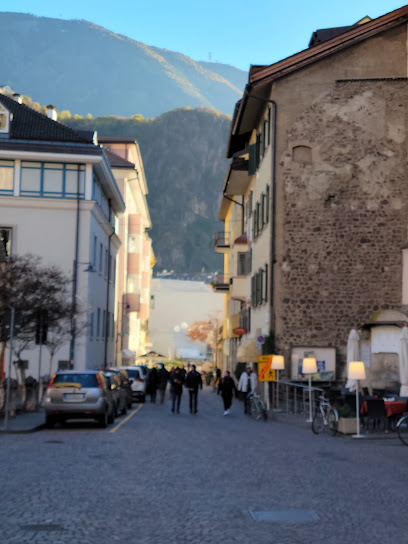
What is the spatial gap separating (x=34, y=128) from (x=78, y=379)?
26931 mm

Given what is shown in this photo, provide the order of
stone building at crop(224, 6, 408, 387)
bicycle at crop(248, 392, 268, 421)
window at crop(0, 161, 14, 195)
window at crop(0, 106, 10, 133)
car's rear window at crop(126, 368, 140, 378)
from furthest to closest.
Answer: window at crop(0, 106, 10, 133)
window at crop(0, 161, 14, 195)
car's rear window at crop(126, 368, 140, 378)
stone building at crop(224, 6, 408, 387)
bicycle at crop(248, 392, 268, 421)

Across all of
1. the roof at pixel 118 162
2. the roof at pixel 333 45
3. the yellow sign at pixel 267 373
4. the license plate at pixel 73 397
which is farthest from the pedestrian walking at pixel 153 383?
the roof at pixel 118 162

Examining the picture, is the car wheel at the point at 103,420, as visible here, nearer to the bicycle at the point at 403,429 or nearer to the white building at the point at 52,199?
the bicycle at the point at 403,429

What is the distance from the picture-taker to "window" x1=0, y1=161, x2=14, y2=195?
46.2m

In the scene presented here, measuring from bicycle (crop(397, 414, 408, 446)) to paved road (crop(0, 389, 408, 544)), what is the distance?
0.78 feet

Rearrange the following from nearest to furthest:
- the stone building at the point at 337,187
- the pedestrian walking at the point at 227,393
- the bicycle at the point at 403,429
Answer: the bicycle at the point at 403,429 < the pedestrian walking at the point at 227,393 < the stone building at the point at 337,187

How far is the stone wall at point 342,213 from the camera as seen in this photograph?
118 feet

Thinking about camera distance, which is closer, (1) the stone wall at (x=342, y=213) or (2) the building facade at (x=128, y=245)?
(1) the stone wall at (x=342, y=213)

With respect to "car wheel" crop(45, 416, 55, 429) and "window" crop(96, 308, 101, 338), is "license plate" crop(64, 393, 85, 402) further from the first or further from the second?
"window" crop(96, 308, 101, 338)

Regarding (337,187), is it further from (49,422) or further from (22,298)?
(49,422)

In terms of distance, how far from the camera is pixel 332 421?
22.3 meters

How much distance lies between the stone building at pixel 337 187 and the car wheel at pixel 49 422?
13.7m

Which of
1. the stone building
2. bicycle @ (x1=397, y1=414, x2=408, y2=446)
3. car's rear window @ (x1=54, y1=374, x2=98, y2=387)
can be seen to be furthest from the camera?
the stone building

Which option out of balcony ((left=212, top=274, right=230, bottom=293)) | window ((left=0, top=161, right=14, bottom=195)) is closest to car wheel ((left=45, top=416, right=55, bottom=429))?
window ((left=0, top=161, right=14, bottom=195))
